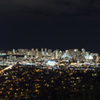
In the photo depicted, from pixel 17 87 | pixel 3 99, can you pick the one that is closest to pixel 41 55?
pixel 17 87

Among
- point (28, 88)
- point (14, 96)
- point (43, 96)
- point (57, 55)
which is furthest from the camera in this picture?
point (57, 55)

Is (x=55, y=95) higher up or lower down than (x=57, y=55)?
lower down

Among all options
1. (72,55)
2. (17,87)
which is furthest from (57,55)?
(17,87)

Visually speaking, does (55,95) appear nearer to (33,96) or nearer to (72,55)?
(33,96)

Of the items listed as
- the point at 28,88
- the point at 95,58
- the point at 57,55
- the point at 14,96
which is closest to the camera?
the point at 14,96

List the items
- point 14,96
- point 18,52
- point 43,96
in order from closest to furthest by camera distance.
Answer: point 43,96 < point 14,96 < point 18,52

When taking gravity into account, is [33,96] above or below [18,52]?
below

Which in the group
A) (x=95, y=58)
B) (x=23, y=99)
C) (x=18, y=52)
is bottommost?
(x=23, y=99)

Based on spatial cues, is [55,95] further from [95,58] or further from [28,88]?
[95,58]

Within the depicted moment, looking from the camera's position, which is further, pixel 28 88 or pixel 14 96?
pixel 28 88
